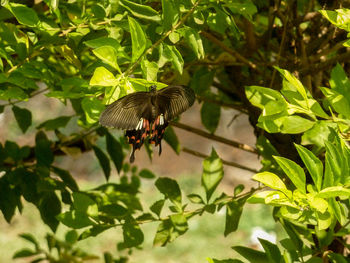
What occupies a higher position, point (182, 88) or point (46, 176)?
point (182, 88)

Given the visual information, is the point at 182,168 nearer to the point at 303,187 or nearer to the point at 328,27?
the point at 328,27

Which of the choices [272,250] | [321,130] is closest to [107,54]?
[321,130]

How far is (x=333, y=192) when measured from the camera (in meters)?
0.59

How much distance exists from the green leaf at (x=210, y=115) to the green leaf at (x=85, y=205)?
0.48 meters

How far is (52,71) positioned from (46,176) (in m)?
0.29

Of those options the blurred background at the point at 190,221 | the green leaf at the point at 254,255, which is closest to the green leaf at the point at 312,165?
the green leaf at the point at 254,255

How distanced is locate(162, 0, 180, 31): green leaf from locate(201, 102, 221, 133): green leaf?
60 centimetres

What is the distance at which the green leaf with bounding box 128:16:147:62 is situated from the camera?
68 centimetres

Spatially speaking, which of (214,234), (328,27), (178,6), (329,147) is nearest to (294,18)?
(328,27)

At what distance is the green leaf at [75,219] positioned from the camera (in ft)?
3.01

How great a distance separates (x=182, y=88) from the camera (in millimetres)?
729

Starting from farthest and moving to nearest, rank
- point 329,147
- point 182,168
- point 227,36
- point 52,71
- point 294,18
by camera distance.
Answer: point 182,168
point 227,36
point 294,18
point 52,71
point 329,147

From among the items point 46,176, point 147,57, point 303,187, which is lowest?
point 46,176

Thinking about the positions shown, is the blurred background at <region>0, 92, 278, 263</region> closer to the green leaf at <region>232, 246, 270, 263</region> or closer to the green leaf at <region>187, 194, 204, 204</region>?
the green leaf at <region>187, 194, 204, 204</region>
